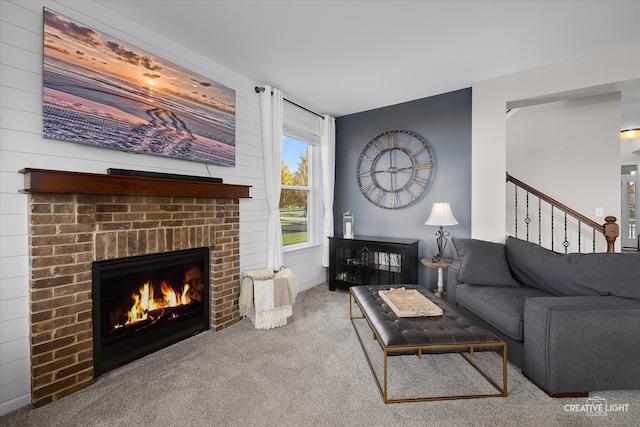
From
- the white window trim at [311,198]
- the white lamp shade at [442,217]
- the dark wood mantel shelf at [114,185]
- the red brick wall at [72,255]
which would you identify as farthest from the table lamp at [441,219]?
the red brick wall at [72,255]

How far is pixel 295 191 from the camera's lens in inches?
161

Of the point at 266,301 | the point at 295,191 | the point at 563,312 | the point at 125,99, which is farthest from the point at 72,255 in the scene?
the point at 563,312

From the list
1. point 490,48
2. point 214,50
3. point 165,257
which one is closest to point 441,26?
point 490,48

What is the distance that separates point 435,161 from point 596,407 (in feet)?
9.05

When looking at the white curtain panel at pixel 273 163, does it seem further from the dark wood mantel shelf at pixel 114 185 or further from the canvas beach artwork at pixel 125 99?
the dark wood mantel shelf at pixel 114 185

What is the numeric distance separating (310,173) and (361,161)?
81 centimetres

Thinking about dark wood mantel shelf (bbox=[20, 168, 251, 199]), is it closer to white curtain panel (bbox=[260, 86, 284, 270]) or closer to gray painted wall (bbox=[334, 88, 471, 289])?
white curtain panel (bbox=[260, 86, 284, 270])

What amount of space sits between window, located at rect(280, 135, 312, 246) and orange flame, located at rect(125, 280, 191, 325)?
5.24 feet

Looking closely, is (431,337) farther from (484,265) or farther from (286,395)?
(484,265)

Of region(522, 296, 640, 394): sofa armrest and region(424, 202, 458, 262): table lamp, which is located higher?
region(424, 202, 458, 262): table lamp

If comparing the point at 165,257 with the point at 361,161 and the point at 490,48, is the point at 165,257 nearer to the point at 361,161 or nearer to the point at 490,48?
the point at 361,161

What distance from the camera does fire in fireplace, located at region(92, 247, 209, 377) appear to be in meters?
2.01

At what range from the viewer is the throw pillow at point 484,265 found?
8.29 feet

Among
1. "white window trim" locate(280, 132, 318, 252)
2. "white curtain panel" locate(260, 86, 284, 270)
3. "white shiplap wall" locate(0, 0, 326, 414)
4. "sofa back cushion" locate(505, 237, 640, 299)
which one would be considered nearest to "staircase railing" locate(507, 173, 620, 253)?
"sofa back cushion" locate(505, 237, 640, 299)
